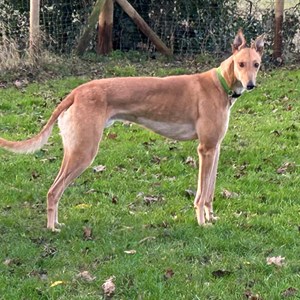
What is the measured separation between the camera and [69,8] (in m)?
14.0

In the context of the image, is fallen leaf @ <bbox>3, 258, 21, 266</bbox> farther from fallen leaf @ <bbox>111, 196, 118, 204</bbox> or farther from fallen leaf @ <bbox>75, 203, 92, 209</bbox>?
fallen leaf @ <bbox>111, 196, 118, 204</bbox>

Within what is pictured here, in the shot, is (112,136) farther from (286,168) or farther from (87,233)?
(87,233)

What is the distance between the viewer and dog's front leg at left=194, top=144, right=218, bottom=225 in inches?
232

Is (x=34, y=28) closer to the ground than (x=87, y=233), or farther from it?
farther from it

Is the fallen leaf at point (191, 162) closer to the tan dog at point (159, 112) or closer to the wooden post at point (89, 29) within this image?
the tan dog at point (159, 112)

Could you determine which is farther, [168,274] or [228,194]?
[228,194]

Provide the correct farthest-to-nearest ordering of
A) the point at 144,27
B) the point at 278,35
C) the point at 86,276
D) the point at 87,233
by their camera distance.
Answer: the point at 278,35
the point at 144,27
the point at 87,233
the point at 86,276

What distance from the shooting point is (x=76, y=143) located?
18.6ft

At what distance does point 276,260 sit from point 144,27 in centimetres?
904

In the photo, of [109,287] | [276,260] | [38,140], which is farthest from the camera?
[38,140]

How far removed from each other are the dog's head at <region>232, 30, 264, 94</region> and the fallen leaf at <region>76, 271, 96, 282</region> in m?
2.21

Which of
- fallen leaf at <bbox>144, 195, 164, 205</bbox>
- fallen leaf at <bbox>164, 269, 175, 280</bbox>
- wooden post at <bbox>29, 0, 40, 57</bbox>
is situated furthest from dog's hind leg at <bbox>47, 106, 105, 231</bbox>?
wooden post at <bbox>29, 0, 40, 57</bbox>

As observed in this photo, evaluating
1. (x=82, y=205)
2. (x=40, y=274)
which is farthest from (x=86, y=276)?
(x=82, y=205)

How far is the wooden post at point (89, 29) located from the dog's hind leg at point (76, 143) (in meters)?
7.36
